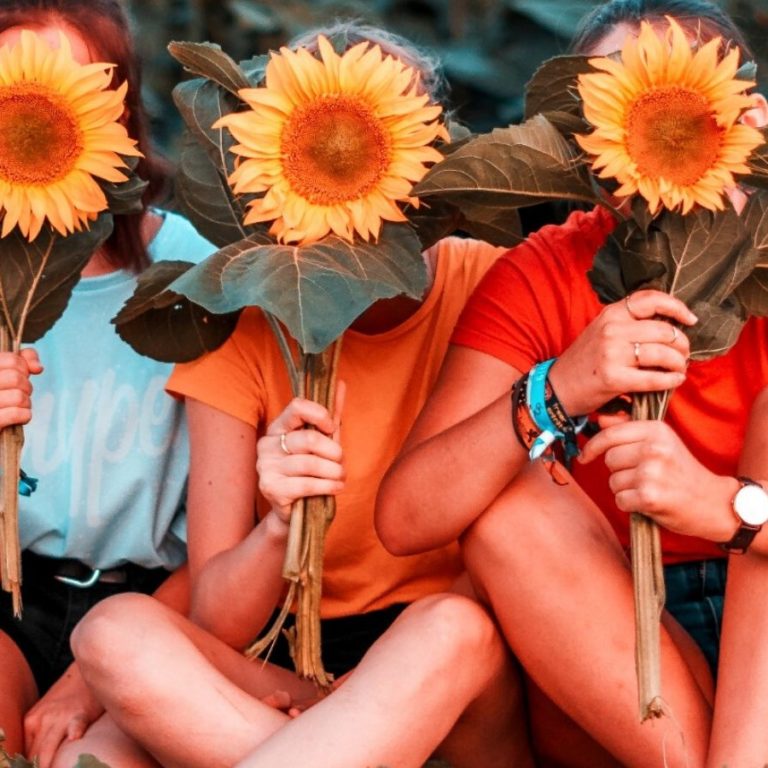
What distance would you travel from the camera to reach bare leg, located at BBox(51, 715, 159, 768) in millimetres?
2629

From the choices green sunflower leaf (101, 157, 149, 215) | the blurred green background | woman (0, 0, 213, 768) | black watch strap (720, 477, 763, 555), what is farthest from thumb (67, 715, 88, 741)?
the blurred green background

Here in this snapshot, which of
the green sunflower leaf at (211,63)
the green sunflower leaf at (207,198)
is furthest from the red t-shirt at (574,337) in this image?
the green sunflower leaf at (211,63)

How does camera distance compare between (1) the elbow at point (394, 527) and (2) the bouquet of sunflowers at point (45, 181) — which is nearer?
(2) the bouquet of sunflowers at point (45, 181)

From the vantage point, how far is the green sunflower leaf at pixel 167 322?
105 inches

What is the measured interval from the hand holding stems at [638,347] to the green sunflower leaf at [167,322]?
0.68m

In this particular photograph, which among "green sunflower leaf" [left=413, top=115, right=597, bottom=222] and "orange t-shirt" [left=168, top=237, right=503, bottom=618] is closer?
"green sunflower leaf" [left=413, top=115, right=597, bottom=222]

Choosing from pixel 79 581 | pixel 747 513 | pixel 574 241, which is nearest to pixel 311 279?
pixel 574 241

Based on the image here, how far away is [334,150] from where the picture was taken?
94.3 inches

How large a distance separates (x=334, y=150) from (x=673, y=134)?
0.47 m

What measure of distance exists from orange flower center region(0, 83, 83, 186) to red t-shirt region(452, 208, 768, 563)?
679 mm

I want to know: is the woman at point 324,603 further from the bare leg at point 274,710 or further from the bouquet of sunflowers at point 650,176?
the bouquet of sunflowers at point 650,176

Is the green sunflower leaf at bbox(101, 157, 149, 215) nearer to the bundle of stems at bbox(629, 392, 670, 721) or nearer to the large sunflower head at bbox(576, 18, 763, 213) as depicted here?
the large sunflower head at bbox(576, 18, 763, 213)

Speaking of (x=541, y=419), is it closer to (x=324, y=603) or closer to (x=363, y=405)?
(x=363, y=405)

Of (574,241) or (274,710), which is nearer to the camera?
(274,710)
